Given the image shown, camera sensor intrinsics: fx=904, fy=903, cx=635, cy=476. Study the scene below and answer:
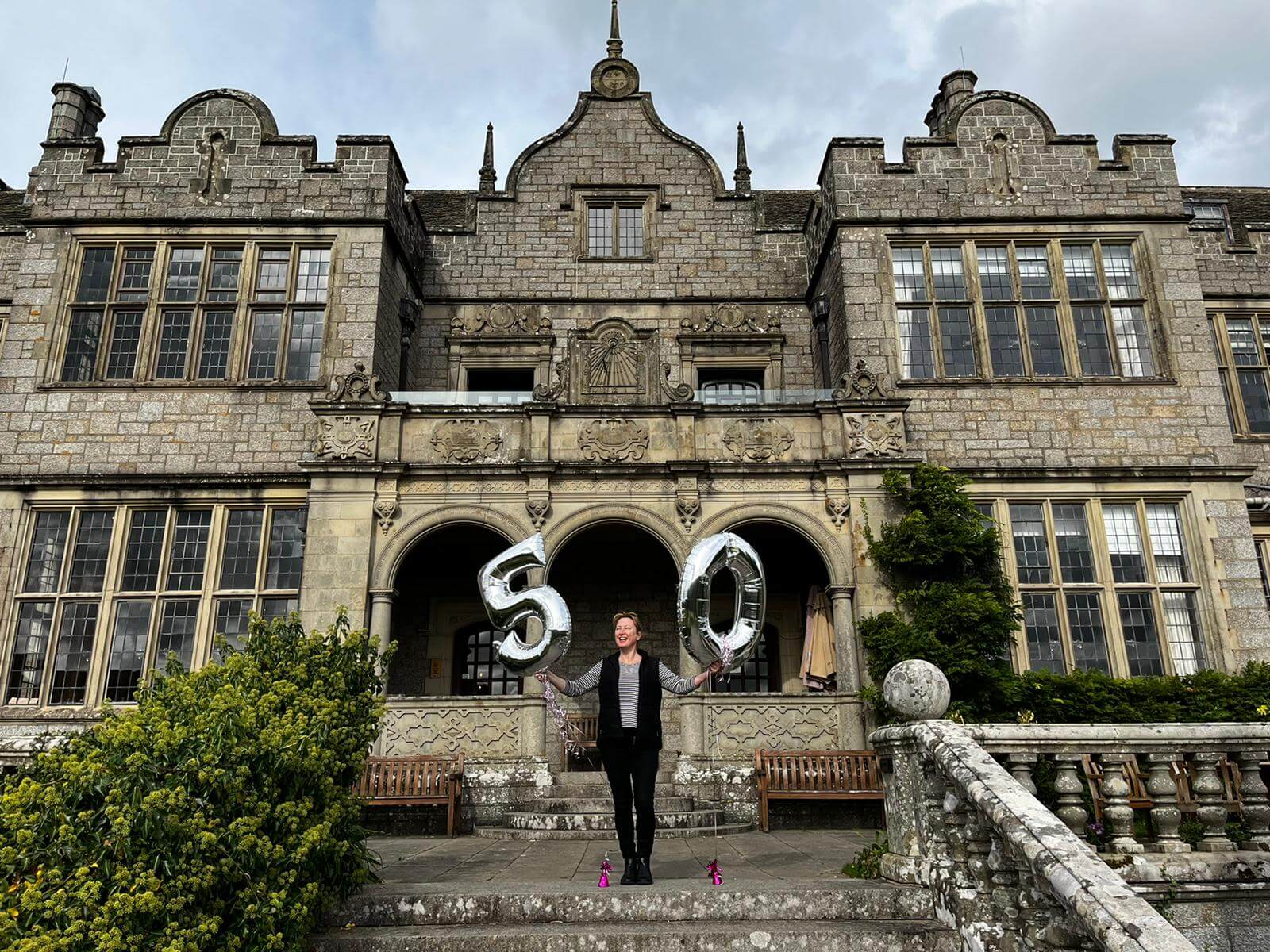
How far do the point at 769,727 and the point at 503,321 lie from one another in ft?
29.1

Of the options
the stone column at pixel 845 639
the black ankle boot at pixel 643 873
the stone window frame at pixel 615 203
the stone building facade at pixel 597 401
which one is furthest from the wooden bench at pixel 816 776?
the stone window frame at pixel 615 203

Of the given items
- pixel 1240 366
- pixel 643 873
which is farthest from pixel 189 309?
pixel 1240 366

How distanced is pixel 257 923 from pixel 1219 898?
566 centimetres

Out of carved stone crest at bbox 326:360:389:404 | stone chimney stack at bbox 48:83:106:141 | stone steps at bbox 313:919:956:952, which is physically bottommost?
stone steps at bbox 313:919:956:952

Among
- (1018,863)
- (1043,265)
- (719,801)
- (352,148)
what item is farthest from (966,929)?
(352,148)

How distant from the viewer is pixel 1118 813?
5715 mm

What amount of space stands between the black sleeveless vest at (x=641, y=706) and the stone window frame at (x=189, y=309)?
9.91 metres

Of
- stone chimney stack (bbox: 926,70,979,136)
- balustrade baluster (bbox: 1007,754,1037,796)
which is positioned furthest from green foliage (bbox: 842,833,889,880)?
stone chimney stack (bbox: 926,70,979,136)

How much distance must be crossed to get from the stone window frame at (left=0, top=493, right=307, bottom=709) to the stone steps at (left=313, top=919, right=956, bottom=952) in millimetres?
8750

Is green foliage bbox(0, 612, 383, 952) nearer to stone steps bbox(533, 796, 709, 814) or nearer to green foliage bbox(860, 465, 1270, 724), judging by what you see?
stone steps bbox(533, 796, 709, 814)

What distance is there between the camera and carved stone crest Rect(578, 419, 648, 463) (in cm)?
1274

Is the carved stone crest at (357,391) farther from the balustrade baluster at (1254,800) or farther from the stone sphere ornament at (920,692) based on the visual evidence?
the balustrade baluster at (1254,800)

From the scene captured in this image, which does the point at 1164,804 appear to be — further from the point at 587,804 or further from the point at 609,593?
the point at 609,593

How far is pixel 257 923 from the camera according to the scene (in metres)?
4.55
